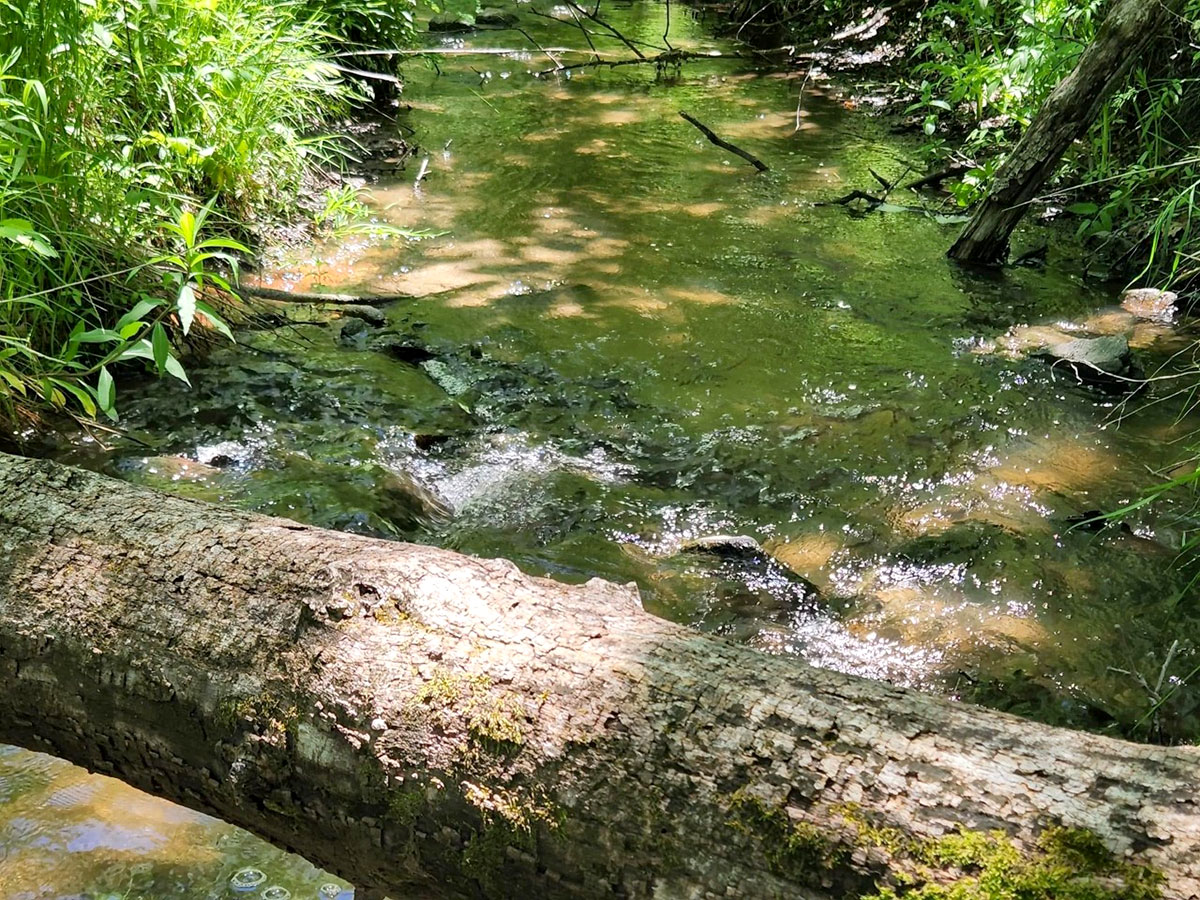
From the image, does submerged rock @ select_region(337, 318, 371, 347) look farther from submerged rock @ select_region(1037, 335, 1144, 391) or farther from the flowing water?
submerged rock @ select_region(1037, 335, 1144, 391)

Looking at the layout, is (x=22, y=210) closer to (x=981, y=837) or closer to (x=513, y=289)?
(x=513, y=289)

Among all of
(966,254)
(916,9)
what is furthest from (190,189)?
(916,9)

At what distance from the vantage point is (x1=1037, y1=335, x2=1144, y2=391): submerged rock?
3.64 meters

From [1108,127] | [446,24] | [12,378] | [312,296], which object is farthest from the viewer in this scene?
[446,24]

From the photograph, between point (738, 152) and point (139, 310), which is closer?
point (139, 310)

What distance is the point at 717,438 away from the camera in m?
3.38

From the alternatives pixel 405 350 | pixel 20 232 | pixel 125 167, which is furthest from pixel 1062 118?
pixel 20 232

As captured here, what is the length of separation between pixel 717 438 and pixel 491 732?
2275 mm

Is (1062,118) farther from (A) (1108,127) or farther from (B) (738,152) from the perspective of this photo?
(B) (738,152)

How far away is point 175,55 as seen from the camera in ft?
12.3

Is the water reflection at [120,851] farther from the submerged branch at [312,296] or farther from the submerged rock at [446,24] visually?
the submerged rock at [446,24]

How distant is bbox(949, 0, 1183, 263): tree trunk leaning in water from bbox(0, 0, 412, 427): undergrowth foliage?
323 cm

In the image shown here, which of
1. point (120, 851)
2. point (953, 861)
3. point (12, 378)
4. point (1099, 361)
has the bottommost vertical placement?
point (120, 851)

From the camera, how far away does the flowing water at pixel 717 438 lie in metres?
2.49
